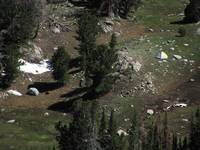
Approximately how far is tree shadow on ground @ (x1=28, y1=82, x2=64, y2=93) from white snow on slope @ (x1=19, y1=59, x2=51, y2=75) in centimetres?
226

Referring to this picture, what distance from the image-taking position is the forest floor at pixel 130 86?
202 ft

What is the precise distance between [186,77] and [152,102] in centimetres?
670

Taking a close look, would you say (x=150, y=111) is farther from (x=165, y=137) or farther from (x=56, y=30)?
(x=56, y=30)

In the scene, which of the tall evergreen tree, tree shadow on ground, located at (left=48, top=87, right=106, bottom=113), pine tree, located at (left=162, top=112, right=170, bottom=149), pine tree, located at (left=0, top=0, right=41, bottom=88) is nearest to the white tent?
tree shadow on ground, located at (left=48, top=87, right=106, bottom=113)

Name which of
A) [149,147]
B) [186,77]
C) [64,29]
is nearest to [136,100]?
[186,77]

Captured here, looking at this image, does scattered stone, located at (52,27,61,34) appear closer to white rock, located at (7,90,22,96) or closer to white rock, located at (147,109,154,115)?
white rock, located at (7,90,22,96)

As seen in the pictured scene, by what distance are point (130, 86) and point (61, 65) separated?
26.5 feet

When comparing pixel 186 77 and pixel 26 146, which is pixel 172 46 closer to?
pixel 186 77

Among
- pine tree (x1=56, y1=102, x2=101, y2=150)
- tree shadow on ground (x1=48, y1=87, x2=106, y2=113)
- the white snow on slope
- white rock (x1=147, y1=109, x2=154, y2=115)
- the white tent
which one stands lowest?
white rock (x1=147, y1=109, x2=154, y2=115)

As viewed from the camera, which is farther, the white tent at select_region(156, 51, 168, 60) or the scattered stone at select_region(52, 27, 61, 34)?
the scattered stone at select_region(52, 27, 61, 34)

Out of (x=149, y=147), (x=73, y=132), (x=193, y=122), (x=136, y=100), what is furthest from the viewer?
(x=136, y=100)

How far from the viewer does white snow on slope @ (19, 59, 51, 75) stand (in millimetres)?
72969

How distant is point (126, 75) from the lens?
70625mm

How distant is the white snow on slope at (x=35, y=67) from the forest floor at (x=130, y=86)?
0.78 m
